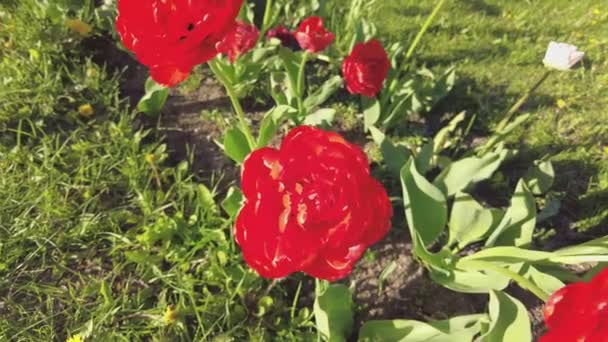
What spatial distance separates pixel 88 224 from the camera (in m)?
1.78

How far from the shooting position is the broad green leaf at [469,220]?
1.58 metres

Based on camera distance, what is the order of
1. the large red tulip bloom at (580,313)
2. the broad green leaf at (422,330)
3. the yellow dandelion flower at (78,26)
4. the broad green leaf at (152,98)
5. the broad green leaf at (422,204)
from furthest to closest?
1. the yellow dandelion flower at (78,26)
2. the broad green leaf at (152,98)
3. the broad green leaf at (422,204)
4. the broad green leaf at (422,330)
5. the large red tulip bloom at (580,313)

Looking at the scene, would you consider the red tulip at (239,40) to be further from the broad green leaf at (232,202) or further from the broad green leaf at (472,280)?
the broad green leaf at (472,280)

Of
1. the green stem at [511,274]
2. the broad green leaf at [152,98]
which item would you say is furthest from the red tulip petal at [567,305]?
the broad green leaf at [152,98]

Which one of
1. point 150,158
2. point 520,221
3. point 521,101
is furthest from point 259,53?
point 520,221

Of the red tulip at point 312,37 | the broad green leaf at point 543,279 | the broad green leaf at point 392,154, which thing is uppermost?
the red tulip at point 312,37

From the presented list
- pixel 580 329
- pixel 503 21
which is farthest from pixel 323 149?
pixel 503 21

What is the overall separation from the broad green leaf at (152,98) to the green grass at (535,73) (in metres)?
1.22

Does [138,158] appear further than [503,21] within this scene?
No

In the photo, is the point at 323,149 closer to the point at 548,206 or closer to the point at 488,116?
the point at 548,206

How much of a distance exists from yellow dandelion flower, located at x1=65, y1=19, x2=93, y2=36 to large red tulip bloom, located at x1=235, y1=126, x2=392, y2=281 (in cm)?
164

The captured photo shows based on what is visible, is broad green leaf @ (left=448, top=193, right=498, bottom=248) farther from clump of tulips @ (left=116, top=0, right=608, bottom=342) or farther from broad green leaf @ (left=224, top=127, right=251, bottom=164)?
broad green leaf @ (left=224, top=127, right=251, bottom=164)

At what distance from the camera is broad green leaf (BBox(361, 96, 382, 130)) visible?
80.1 inches

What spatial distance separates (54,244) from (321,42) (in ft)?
3.79
